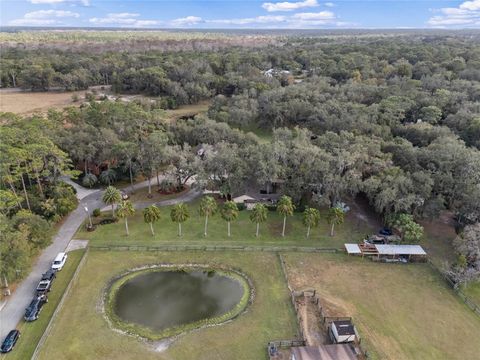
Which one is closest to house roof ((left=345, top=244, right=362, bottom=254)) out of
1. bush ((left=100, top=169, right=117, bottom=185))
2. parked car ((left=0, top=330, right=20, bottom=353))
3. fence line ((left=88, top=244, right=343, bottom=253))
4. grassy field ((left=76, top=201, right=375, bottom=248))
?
fence line ((left=88, top=244, right=343, bottom=253))

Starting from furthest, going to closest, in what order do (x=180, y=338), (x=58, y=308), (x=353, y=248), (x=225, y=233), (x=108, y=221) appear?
(x=108, y=221) < (x=225, y=233) < (x=353, y=248) < (x=58, y=308) < (x=180, y=338)

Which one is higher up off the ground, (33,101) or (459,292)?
(33,101)

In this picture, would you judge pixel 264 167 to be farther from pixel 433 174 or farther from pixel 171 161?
pixel 433 174

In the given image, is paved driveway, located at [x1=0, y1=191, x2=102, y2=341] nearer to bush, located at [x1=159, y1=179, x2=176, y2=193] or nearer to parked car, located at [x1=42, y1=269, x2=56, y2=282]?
parked car, located at [x1=42, y1=269, x2=56, y2=282]

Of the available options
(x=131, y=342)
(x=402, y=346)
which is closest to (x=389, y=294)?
(x=402, y=346)

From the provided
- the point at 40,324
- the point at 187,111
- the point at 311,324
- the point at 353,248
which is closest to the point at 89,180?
the point at 40,324

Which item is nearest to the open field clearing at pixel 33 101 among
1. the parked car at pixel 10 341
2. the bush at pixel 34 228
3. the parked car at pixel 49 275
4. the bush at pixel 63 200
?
the bush at pixel 63 200

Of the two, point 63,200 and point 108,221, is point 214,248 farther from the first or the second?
point 63,200
